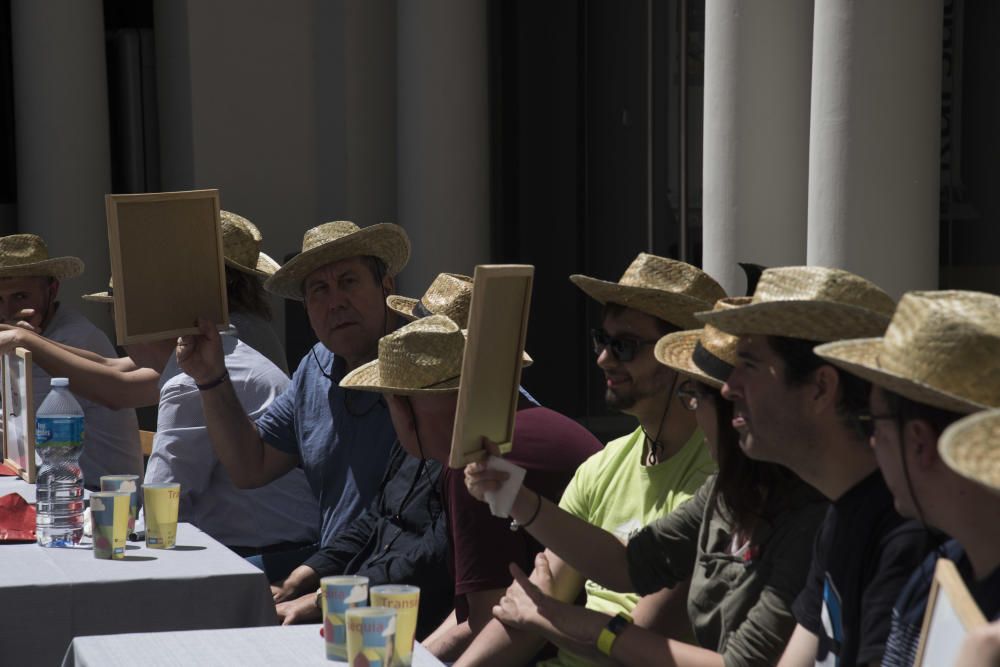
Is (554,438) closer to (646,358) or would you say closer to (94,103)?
(646,358)

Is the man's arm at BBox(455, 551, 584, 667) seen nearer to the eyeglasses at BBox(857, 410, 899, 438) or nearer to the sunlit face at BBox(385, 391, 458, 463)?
the sunlit face at BBox(385, 391, 458, 463)

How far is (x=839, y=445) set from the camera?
2.59 m

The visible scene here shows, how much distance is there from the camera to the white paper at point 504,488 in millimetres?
3199

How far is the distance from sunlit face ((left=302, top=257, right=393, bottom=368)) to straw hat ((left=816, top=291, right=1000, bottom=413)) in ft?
8.85

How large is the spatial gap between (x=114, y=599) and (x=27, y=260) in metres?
2.77

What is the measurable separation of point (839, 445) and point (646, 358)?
1.07 metres

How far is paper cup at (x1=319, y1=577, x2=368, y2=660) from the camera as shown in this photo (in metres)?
2.81

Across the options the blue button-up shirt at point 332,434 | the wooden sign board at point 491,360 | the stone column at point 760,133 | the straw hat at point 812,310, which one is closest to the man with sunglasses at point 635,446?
the wooden sign board at point 491,360

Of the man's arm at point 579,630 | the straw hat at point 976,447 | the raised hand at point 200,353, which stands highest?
the straw hat at point 976,447

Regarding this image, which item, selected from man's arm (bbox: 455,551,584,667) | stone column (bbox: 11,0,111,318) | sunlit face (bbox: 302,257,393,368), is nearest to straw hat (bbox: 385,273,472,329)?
sunlit face (bbox: 302,257,393,368)

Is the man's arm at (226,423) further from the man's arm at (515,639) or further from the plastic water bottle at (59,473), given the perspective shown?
the man's arm at (515,639)

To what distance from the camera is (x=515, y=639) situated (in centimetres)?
356

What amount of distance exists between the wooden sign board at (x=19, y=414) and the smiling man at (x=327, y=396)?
0.52 m

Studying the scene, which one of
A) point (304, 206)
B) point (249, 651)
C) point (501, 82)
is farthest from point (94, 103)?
point (249, 651)
